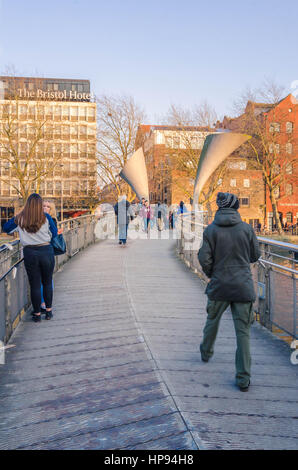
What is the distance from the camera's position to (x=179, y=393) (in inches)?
158

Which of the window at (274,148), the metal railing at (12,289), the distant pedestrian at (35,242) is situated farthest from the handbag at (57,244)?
the window at (274,148)

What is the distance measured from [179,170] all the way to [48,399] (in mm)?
43575

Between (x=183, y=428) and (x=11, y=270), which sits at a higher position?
(x=11, y=270)

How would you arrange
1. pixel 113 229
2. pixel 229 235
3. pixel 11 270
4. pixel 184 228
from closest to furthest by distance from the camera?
pixel 229 235 < pixel 11 270 < pixel 184 228 < pixel 113 229

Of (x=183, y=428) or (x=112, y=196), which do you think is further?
(x=112, y=196)

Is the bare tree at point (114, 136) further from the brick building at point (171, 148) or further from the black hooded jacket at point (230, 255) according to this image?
the black hooded jacket at point (230, 255)

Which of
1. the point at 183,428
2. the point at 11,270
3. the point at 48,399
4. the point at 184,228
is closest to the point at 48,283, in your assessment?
the point at 11,270

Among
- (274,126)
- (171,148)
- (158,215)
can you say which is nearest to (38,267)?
(158,215)

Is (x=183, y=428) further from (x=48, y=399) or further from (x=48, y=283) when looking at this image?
(x=48, y=283)

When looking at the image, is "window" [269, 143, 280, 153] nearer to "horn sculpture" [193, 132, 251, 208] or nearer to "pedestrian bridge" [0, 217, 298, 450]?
"horn sculpture" [193, 132, 251, 208]

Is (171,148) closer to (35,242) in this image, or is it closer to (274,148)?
(274,148)

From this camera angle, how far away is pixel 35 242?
6.37 metres

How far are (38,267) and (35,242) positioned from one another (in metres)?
0.35

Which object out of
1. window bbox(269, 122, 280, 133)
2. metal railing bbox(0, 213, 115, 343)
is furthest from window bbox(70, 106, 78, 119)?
metal railing bbox(0, 213, 115, 343)
